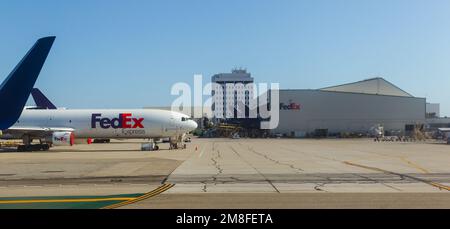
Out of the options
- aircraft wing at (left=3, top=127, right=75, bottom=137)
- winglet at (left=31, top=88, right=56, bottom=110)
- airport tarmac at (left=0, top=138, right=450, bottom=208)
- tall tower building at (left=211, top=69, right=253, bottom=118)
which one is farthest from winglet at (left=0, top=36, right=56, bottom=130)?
tall tower building at (left=211, top=69, right=253, bottom=118)

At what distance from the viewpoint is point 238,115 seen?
13762 centimetres

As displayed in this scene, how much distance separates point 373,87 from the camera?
141 m

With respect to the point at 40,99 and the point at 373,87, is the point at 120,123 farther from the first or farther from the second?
the point at 373,87

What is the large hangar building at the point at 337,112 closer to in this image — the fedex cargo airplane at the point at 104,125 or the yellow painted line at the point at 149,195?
the fedex cargo airplane at the point at 104,125

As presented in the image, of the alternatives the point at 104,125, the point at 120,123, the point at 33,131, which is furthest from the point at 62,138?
the point at 120,123

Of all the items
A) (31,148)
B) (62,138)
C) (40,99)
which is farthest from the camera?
(40,99)

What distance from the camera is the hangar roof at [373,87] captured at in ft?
460

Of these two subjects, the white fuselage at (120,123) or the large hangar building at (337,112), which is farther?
the large hangar building at (337,112)

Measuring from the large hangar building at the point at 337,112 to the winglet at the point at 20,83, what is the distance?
106 m

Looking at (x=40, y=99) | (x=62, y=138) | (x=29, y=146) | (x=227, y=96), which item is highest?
(x=227, y=96)

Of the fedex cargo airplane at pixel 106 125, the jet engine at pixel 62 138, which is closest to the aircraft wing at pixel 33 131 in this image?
the fedex cargo airplane at pixel 106 125

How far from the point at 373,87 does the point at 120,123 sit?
4084 inches
